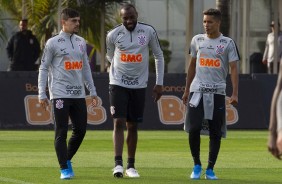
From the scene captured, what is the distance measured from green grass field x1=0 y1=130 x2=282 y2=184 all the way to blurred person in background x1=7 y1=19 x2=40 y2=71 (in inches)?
129

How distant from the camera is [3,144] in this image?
2077 centimetres

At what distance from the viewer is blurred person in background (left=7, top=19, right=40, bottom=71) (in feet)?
89.7

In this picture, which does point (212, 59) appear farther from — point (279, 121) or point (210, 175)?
point (279, 121)

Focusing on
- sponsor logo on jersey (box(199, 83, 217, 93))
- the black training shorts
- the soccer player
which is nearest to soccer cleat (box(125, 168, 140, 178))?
the black training shorts

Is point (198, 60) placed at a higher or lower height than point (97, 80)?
higher

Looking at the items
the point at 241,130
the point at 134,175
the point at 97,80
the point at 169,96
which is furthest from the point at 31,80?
the point at 134,175

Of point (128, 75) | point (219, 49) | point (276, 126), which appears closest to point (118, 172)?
point (128, 75)

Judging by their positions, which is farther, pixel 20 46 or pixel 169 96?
pixel 20 46

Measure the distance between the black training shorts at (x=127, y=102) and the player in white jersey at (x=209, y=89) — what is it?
0.64 m

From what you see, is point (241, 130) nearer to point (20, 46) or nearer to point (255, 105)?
point (255, 105)

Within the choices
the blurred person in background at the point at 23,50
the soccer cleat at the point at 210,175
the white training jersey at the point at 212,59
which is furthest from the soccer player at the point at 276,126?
the blurred person in background at the point at 23,50

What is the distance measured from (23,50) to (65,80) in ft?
44.7

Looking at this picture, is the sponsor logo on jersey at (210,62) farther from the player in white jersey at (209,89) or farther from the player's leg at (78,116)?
the player's leg at (78,116)

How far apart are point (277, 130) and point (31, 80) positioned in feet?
59.0
